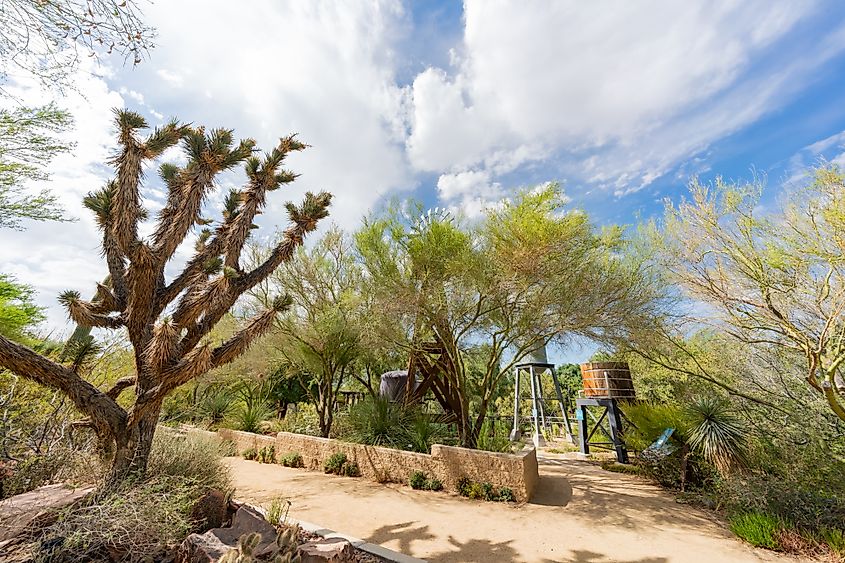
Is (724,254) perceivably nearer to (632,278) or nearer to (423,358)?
(632,278)

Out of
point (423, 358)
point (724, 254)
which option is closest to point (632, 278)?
point (724, 254)

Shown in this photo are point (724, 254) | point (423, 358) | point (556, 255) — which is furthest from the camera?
point (423, 358)

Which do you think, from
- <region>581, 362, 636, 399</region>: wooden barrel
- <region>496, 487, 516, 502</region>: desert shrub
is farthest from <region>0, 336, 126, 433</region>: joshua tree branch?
<region>581, 362, 636, 399</region>: wooden barrel

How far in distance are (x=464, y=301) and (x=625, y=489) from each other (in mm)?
4629

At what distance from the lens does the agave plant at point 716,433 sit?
542 centimetres

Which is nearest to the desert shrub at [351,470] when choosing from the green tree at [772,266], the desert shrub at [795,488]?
the desert shrub at [795,488]

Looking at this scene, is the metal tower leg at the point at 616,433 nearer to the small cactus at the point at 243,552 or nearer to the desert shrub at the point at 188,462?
the desert shrub at the point at 188,462

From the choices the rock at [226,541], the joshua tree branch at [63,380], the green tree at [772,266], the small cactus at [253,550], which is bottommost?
the rock at [226,541]

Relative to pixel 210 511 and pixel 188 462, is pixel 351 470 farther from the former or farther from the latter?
Result: pixel 210 511

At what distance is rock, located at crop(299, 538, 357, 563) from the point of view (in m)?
2.91

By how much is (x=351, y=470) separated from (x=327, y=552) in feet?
15.5

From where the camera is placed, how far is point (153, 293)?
427 centimetres

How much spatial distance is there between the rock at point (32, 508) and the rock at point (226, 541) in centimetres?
121

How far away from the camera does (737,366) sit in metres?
6.32
